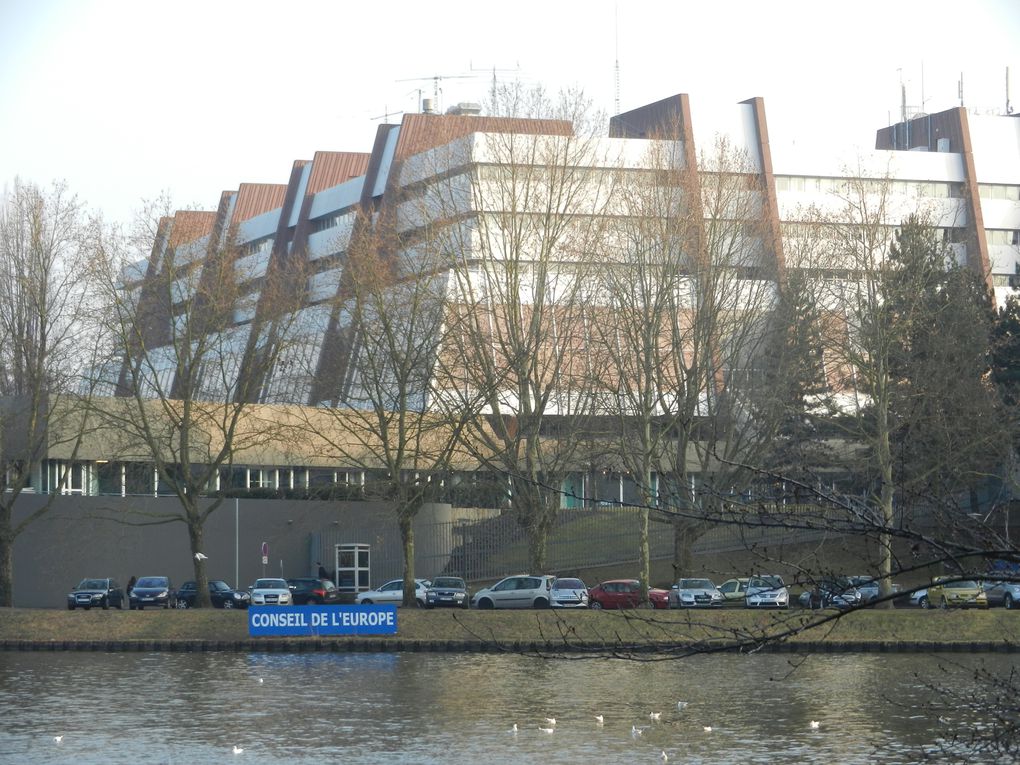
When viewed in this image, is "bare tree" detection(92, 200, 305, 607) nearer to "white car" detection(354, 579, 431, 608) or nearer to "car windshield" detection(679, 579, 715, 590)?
"white car" detection(354, 579, 431, 608)

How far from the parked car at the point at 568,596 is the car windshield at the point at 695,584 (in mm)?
3092

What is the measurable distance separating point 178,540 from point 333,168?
128 feet

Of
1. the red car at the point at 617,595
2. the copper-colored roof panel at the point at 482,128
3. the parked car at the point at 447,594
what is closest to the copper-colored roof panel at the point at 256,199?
the copper-colored roof panel at the point at 482,128

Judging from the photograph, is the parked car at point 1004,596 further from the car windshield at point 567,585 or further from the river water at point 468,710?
the car windshield at point 567,585

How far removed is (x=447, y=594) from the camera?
1745 inches

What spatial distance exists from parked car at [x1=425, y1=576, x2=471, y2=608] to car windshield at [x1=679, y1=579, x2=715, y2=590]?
727cm

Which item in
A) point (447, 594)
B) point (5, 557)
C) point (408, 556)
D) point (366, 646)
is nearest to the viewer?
→ point (366, 646)

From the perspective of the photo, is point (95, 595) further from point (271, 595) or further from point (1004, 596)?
point (1004, 596)

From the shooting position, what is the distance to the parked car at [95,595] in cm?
4662

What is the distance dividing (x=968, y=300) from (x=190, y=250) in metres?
26.2

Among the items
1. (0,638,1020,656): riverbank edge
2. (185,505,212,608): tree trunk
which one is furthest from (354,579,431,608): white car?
(0,638,1020,656): riverbank edge

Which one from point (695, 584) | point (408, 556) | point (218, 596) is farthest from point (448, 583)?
point (218, 596)

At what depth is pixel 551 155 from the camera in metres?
40.8

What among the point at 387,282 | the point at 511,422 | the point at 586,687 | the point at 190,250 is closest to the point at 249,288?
the point at 190,250
